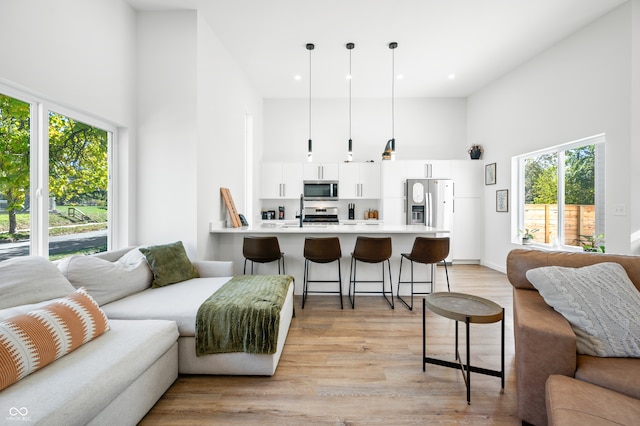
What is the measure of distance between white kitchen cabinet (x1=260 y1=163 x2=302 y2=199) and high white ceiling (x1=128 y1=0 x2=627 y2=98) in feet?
5.47

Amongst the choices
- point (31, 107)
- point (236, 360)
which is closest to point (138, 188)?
point (31, 107)

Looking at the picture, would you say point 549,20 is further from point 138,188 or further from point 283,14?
point 138,188

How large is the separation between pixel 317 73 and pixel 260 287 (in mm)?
4008

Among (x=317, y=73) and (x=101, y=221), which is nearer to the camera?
(x=101, y=221)

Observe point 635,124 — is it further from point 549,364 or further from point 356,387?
point 356,387

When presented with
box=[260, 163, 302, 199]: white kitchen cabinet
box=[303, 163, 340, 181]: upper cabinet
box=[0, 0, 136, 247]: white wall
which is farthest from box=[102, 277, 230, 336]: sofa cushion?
box=[303, 163, 340, 181]: upper cabinet

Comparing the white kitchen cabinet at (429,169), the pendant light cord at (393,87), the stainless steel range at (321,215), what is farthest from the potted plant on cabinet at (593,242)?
the stainless steel range at (321,215)

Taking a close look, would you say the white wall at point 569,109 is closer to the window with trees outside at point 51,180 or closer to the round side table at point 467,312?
the round side table at point 467,312

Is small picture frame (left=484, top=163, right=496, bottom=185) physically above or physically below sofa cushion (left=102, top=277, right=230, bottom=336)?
above

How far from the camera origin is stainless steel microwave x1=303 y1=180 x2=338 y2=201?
6168 millimetres

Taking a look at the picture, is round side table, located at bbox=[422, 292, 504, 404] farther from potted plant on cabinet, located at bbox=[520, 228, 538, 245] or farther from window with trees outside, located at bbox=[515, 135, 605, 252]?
potted plant on cabinet, located at bbox=[520, 228, 538, 245]

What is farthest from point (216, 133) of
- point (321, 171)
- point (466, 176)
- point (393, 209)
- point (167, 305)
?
point (466, 176)

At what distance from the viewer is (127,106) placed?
3137 mm

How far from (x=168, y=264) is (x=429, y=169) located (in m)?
5.03
